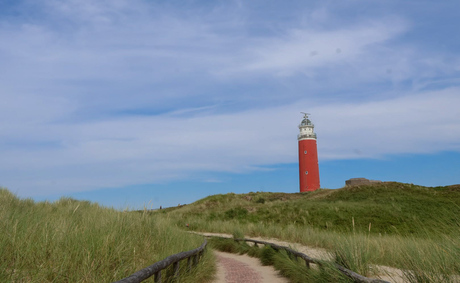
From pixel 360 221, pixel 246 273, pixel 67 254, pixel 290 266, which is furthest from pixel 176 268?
pixel 360 221

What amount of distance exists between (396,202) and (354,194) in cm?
764

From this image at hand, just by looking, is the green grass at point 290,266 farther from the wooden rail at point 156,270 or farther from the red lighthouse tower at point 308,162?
the red lighthouse tower at point 308,162

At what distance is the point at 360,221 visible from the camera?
33.5 metres

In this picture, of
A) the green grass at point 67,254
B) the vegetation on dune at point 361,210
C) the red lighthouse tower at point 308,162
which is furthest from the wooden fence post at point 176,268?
the red lighthouse tower at point 308,162

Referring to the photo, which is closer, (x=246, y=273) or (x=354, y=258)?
(x=354, y=258)

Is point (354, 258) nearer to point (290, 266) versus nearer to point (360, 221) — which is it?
point (290, 266)

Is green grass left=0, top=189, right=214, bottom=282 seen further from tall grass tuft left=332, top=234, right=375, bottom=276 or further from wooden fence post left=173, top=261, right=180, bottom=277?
tall grass tuft left=332, top=234, right=375, bottom=276

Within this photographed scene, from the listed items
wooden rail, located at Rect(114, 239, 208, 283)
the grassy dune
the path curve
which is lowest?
the path curve

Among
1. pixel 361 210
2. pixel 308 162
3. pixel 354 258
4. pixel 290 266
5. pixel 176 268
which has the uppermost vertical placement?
pixel 308 162

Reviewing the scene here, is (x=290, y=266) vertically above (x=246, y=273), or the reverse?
(x=290, y=266)

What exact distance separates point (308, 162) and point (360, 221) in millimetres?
29266

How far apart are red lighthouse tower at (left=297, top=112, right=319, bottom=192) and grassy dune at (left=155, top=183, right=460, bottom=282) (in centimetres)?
617

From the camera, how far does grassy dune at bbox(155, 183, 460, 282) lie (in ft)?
22.1

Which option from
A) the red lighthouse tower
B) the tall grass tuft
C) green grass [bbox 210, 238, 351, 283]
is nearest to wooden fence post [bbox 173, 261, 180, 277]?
green grass [bbox 210, 238, 351, 283]
